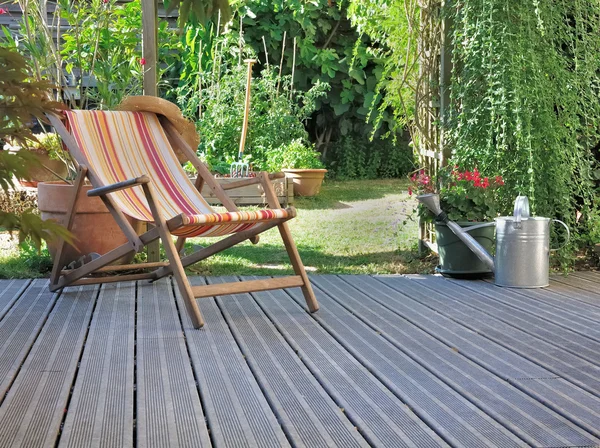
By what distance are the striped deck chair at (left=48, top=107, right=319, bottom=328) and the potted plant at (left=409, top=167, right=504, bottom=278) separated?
1.10 m

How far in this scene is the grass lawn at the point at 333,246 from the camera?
446cm

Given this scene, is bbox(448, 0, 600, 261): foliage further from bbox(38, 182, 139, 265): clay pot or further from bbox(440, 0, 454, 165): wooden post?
bbox(38, 182, 139, 265): clay pot

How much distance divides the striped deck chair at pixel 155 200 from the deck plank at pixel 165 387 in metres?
0.19

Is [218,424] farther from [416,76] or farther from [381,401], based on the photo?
[416,76]

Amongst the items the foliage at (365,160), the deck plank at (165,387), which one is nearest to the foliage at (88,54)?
the deck plank at (165,387)

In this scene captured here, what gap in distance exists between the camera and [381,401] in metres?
2.25

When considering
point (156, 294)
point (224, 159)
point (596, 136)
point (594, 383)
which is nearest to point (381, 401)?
point (594, 383)

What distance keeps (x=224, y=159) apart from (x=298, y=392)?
206 inches

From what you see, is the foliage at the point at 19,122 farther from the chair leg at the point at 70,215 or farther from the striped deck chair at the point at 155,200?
the chair leg at the point at 70,215

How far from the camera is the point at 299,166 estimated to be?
7.02 metres

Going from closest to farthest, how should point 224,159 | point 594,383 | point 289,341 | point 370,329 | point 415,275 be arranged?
1. point 594,383
2. point 289,341
3. point 370,329
4. point 415,275
5. point 224,159

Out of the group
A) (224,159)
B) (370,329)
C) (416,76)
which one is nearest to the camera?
(370,329)

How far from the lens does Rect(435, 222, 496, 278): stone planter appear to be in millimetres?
4223

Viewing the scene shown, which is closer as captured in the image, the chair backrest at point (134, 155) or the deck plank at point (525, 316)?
the deck plank at point (525, 316)
